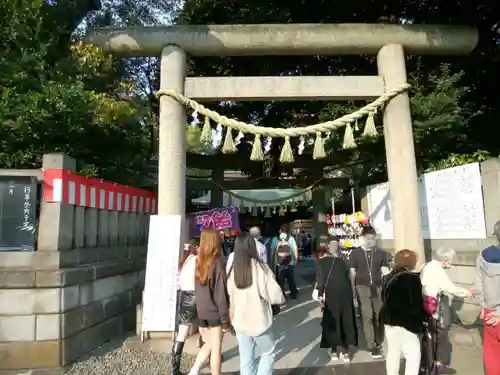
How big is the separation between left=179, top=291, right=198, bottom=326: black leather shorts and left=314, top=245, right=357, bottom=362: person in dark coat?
1.71 m

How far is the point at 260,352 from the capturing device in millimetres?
4395

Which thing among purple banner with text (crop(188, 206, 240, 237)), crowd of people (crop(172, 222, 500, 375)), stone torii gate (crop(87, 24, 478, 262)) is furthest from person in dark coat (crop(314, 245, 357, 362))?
purple banner with text (crop(188, 206, 240, 237))

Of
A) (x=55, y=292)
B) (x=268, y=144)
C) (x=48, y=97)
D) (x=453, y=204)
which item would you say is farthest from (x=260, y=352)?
(x=268, y=144)

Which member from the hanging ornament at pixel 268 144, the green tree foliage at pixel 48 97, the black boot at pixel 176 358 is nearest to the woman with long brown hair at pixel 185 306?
the black boot at pixel 176 358

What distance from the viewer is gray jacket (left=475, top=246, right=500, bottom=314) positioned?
A: 4191 millimetres

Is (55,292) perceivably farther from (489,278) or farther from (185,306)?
(489,278)

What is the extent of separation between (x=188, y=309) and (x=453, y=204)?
404cm

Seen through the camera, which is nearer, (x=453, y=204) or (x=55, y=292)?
(x=55, y=292)

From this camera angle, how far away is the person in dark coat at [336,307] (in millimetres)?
5934

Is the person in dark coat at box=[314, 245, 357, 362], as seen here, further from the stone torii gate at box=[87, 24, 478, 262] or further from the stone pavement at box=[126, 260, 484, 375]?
the stone torii gate at box=[87, 24, 478, 262]

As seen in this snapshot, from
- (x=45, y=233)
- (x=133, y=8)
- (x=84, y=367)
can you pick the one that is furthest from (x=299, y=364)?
(x=133, y=8)

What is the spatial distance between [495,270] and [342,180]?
8177 millimetres

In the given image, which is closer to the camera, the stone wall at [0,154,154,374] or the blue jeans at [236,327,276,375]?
the blue jeans at [236,327,276,375]

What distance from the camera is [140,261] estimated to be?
8508mm
